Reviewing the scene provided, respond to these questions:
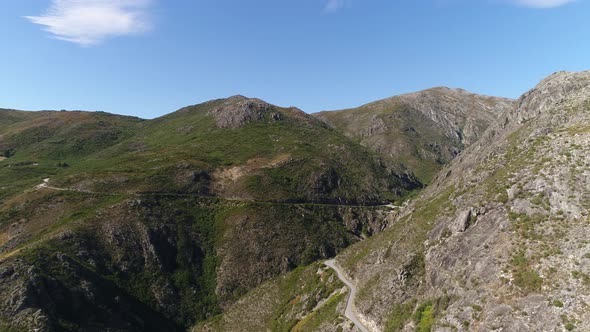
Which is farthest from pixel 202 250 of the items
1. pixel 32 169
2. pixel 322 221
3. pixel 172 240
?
pixel 32 169

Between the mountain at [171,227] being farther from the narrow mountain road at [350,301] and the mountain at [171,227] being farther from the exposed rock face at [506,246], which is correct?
the exposed rock face at [506,246]

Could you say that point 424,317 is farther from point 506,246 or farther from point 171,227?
point 171,227

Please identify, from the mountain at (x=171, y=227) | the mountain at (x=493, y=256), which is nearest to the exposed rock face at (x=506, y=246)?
the mountain at (x=493, y=256)

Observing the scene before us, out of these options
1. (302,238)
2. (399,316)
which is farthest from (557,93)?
(302,238)

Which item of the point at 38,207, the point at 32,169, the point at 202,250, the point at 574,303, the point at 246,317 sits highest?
the point at 32,169

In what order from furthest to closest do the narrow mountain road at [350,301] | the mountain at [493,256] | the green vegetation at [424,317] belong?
the narrow mountain road at [350,301] < the green vegetation at [424,317] < the mountain at [493,256]

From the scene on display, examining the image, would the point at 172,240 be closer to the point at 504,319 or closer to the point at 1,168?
the point at 504,319
